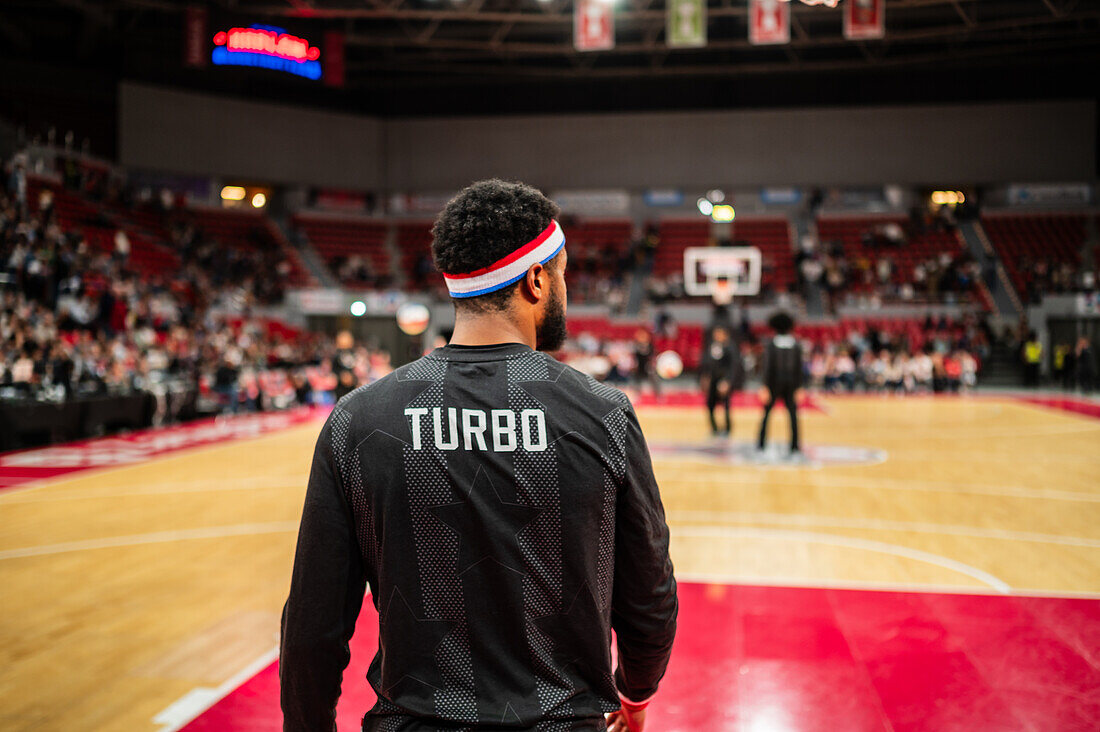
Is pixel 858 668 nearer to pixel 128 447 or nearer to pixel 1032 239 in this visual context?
pixel 128 447

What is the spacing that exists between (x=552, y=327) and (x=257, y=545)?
5526 millimetres

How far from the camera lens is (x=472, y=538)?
151 centimetres

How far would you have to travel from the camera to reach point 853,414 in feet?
56.0

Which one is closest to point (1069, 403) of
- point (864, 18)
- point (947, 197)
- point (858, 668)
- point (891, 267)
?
point (891, 267)

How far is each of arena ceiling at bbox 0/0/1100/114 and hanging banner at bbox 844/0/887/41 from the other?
22.7 ft

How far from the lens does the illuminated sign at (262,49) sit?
2034cm

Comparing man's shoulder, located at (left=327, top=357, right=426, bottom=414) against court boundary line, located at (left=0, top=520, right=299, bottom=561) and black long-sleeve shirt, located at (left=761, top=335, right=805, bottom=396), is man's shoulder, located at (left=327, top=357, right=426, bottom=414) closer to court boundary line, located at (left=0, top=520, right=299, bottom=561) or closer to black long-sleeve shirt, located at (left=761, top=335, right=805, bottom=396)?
court boundary line, located at (left=0, top=520, right=299, bottom=561)

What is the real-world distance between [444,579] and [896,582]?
477 cm

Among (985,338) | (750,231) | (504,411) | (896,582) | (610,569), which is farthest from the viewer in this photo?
(750,231)

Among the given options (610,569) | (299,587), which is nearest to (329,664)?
(299,587)

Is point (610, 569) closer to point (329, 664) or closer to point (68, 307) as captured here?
point (329, 664)

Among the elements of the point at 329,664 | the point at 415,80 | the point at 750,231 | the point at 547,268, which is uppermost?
the point at 415,80

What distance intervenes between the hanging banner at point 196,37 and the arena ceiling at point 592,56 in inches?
101

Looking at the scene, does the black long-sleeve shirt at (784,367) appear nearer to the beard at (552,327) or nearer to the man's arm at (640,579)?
the man's arm at (640,579)
